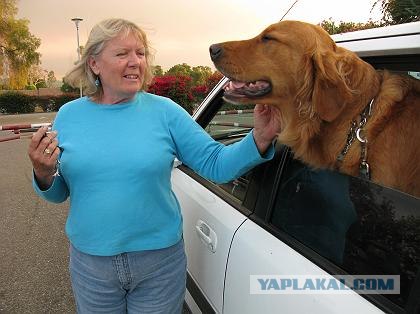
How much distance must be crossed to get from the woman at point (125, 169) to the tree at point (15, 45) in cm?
4224

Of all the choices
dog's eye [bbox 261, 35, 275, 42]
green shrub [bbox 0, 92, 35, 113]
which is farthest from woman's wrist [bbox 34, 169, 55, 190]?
green shrub [bbox 0, 92, 35, 113]

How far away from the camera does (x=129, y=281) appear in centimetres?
193

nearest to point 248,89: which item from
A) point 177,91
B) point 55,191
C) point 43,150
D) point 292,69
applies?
point 292,69

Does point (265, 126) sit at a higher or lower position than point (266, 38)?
lower

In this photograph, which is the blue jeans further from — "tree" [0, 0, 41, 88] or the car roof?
"tree" [0, 0, 41, 88]

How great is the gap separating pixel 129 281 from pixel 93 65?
110 centimetres

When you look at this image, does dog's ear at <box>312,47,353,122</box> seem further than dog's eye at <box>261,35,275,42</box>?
No

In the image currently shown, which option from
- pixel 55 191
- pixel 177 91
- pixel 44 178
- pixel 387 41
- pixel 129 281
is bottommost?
pixel 177 91

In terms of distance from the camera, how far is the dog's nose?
212 centimetres

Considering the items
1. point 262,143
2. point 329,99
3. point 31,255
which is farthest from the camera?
point 31,255

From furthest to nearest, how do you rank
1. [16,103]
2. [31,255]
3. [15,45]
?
1. [15,45]
2. [16,103]
3. [31,255]

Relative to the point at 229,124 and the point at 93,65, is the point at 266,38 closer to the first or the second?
the point at 93,65

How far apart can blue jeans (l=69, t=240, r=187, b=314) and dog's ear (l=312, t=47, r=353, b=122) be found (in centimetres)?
98

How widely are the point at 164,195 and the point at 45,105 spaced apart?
1587 inches
